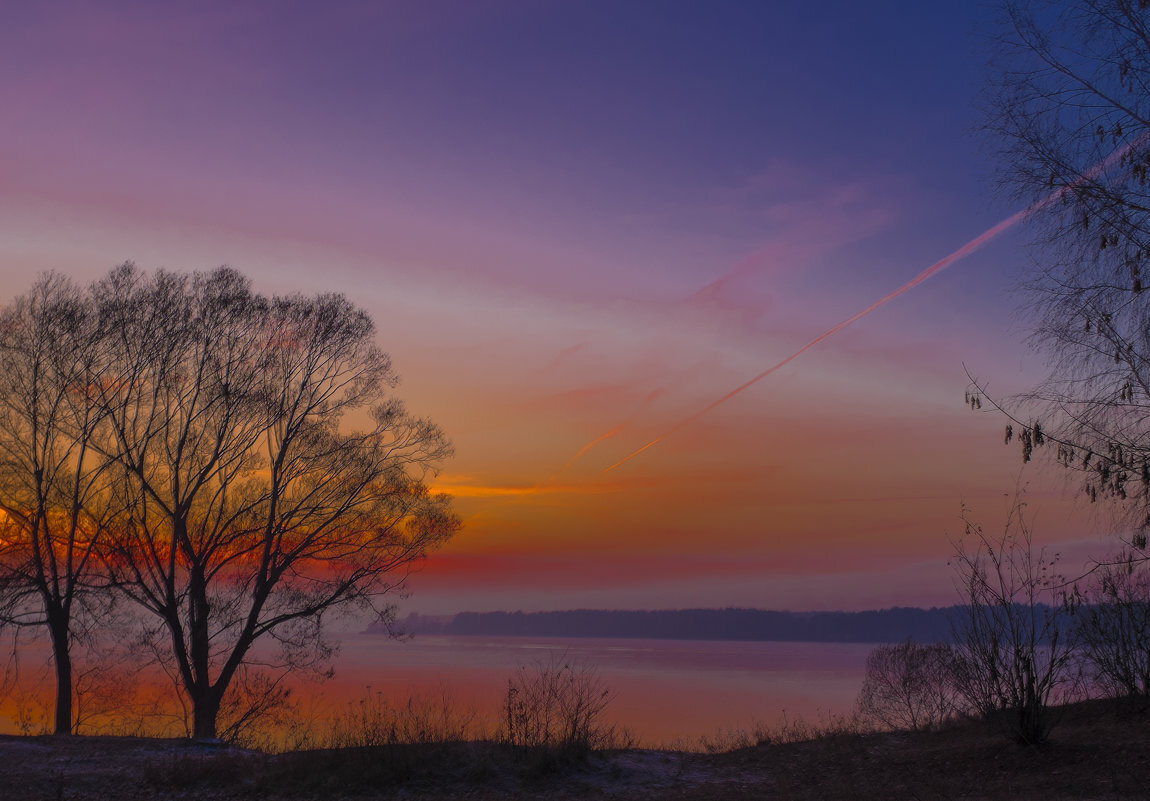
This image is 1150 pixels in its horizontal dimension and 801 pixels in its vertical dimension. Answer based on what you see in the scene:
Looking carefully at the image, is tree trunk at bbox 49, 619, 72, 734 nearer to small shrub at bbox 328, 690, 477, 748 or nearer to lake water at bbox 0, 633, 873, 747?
lake water at bbox 0, 633, 873, 747

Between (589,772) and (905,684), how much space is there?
22894mm

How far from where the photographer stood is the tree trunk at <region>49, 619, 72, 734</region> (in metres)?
20.1

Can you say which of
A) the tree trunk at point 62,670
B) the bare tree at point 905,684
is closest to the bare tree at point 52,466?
the tree trunk at point 62,670

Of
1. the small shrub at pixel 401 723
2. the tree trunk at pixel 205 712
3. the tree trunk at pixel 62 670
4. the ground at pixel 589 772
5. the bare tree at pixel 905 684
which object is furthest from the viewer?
the bare tree at pixel 905 684

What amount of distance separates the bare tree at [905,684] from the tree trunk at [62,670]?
26.3 meters

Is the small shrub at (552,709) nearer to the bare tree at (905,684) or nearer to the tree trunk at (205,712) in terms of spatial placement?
the tree trunk at (205,712)

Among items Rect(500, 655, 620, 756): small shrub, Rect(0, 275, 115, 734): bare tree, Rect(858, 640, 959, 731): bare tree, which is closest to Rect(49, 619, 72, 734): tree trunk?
Rect(0, 275, 115, 734): bare tree

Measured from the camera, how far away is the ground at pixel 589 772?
11.9m

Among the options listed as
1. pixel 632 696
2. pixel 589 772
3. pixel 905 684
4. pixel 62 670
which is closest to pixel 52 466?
pixel 62 670

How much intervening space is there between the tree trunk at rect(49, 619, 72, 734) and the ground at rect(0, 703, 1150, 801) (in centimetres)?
570

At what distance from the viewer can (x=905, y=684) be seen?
3181 centimetres

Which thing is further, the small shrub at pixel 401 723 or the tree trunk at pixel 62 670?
the tree trunk at pixel 62 670

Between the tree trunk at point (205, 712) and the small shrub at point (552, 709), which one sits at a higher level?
the small shrub at point (552, 709)

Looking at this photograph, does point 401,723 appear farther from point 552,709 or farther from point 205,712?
point 205,712
